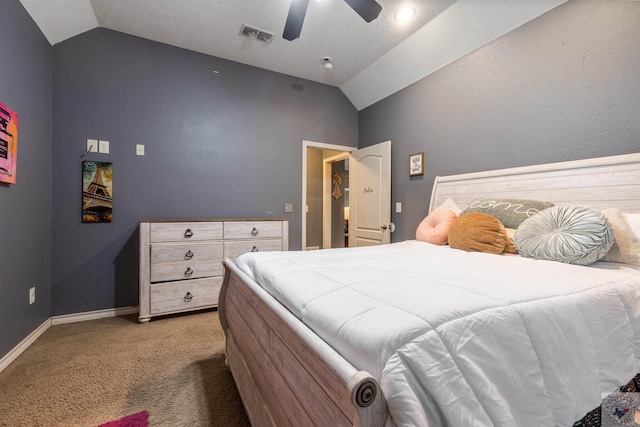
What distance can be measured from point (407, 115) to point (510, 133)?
4.10 feet

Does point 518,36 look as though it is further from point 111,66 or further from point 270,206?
point 111,66

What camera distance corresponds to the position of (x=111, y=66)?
108 inches

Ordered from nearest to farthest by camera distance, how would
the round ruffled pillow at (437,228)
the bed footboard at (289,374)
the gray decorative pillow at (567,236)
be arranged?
the bed footboard at (289,374) → the gray decorative pillow at (567,236) → the round ruffled pillow at (437,228)

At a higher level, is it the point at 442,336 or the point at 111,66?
the point at 111,66

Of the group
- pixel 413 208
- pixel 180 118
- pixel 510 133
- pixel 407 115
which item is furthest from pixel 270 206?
pixel 510 133

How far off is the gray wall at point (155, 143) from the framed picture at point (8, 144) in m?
0.68

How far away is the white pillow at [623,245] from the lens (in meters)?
1.47

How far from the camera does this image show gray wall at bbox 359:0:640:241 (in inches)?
72.6

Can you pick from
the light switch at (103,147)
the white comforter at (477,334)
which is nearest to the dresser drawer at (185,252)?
the light switch at (103,147)

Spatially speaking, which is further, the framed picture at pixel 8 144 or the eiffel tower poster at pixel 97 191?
the eiffel tower poster at pixel 97 191

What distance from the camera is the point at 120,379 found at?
167 cm

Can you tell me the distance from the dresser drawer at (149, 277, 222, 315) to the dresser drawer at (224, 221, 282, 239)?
1.59 ft

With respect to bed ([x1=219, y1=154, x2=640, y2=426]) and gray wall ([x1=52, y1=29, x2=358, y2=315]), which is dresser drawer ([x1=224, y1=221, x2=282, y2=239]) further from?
bed ([x1=219, y1=154, x2=640, y2=426])

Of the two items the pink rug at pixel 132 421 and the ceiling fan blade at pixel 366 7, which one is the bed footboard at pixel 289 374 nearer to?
the pink rug at pixel 132 421
